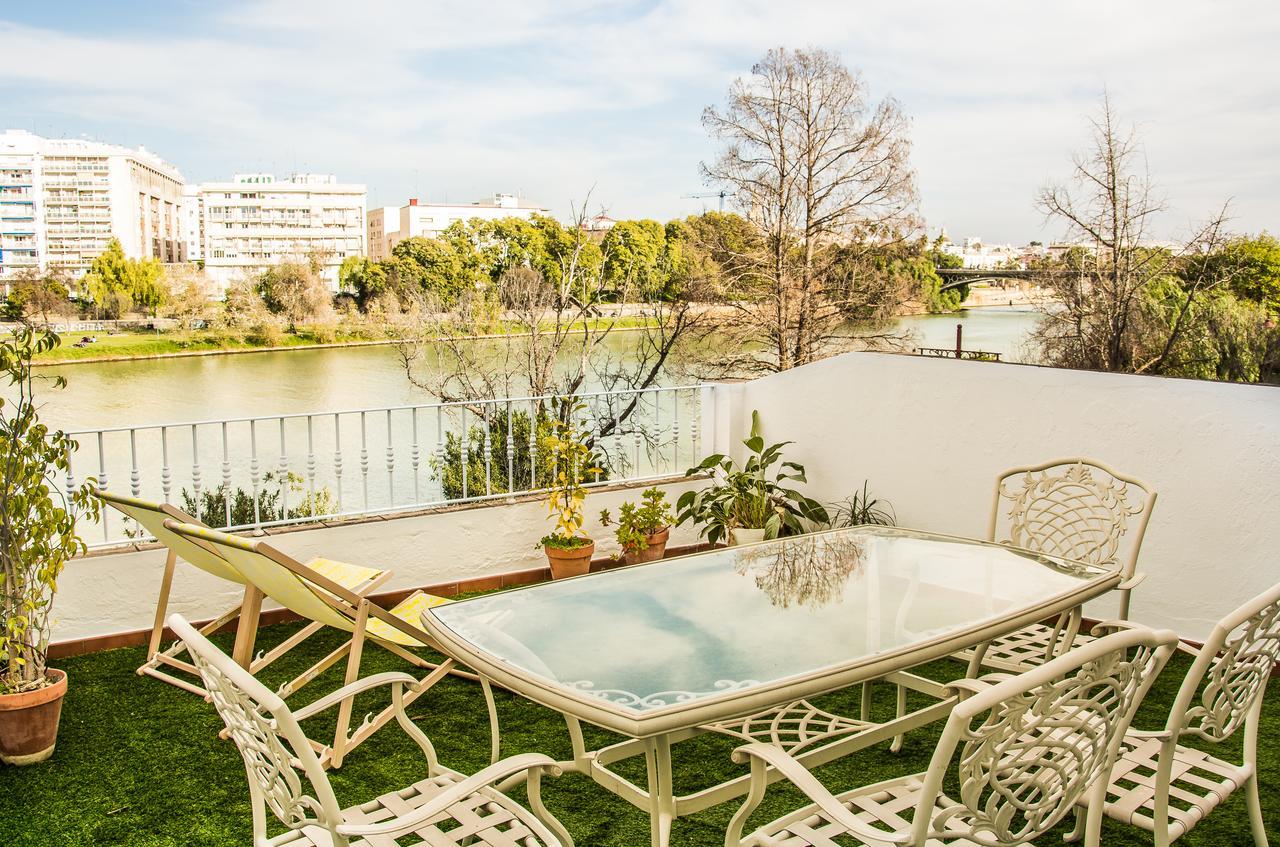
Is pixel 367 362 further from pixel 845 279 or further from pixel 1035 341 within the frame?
pixel 1035 341

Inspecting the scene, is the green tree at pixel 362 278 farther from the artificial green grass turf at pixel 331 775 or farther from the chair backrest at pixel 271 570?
the chair backrest at pixel 271 570

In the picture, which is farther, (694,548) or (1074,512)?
(694,548)

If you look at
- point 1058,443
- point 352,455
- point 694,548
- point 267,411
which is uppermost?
point 1058,443

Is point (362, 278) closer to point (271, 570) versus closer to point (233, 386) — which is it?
point (233, 386)

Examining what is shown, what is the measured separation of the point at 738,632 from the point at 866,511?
9.47 feet

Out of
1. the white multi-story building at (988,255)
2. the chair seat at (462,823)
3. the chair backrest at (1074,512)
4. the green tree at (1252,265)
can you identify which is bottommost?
the chair seat at (462,823)

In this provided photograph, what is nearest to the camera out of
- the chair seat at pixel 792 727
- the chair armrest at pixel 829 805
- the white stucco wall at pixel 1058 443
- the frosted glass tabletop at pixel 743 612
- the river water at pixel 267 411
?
the chair armrest at pixel 829 805

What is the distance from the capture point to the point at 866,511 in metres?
5.26

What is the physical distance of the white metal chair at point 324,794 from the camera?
63.8 inches

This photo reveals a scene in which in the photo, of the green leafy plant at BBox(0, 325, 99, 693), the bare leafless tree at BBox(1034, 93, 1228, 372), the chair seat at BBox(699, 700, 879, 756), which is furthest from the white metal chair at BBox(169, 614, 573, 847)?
the bare leafless tree at BBox(1034, 93, 1228, 372)

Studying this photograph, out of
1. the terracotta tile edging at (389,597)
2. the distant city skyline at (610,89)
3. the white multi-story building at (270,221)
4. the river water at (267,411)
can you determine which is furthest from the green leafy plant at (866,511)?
the white multi-story building at (270,221)

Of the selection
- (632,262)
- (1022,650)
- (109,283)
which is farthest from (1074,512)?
(109,283)

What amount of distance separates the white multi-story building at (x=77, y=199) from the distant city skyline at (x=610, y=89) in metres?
0.89

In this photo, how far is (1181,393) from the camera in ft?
13.6
